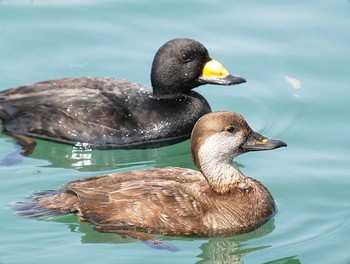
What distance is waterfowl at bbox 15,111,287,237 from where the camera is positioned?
9211mm

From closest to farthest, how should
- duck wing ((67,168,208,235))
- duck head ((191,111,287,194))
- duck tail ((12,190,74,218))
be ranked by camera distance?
duck wing ((67,168,208,235))
duck head ((191,111,287,194))
duck tail ((12,190,74,218))

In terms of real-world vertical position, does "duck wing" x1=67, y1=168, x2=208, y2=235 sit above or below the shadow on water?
above

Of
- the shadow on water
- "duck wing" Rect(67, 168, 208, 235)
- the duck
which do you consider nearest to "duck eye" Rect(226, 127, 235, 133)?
"duck wing" Rect(67, 168, 208, 235)

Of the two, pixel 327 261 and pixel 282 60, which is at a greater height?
pixel 282 60

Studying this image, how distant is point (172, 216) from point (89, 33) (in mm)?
4146

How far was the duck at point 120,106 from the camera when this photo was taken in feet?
36.2

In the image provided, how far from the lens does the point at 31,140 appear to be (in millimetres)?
11016

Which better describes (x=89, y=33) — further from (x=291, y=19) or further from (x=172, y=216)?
(x=172, y=216)

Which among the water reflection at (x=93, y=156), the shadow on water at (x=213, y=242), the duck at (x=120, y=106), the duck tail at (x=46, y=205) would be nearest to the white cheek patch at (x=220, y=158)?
the shadow on water at (x=213, y=242)

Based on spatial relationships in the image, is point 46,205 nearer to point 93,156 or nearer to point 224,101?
point 93,156

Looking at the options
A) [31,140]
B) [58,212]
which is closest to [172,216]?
[58,212]

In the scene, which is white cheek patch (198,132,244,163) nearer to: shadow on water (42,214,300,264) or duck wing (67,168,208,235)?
duck wing (67,168,208,235)

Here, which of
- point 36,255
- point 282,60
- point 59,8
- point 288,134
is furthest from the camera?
point 59,8

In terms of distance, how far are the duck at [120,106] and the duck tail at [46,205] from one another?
Answer: 1.28 meters
